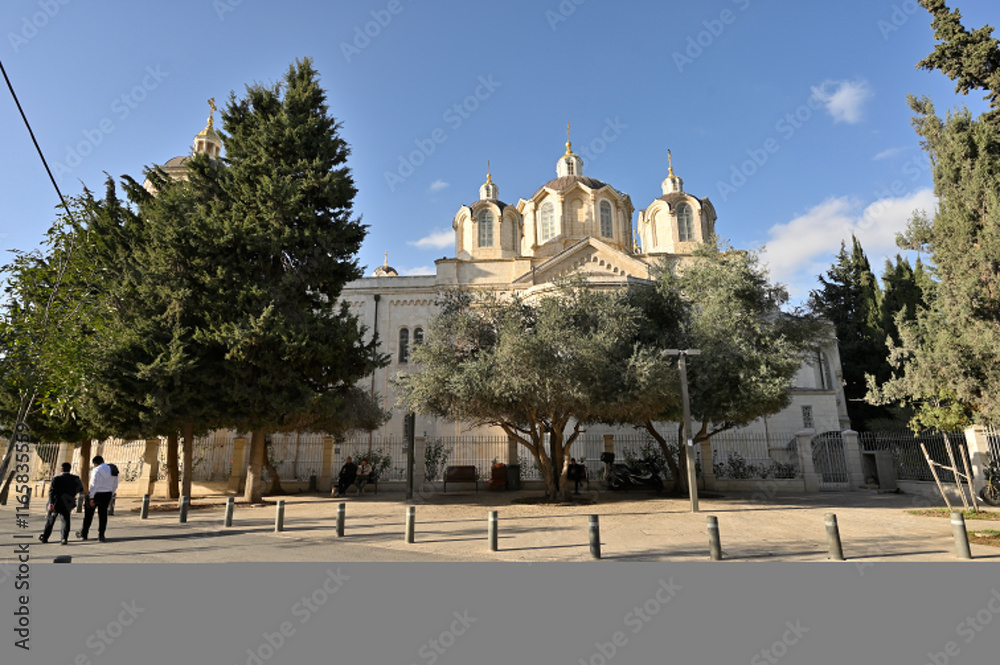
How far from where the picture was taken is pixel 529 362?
14.5 m

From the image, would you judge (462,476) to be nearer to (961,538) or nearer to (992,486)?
(961,538)

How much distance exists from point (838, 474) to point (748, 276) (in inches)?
395

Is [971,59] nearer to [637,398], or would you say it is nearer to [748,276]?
[748,276]

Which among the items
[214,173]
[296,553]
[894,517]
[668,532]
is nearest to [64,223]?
[296,553]

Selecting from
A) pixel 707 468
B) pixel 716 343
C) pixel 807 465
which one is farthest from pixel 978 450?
pixel 707 468

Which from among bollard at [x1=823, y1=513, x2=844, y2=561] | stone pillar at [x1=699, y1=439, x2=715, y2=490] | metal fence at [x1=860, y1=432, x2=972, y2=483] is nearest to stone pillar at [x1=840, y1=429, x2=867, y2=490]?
metal fence at [x1=860, y1=432, x2=972, y2=483]

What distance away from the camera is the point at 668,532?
1126cm

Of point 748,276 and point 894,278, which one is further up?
point 894,278

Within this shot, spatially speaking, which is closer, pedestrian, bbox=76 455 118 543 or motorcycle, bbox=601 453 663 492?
pedestrian, bbox=76 455 118 543

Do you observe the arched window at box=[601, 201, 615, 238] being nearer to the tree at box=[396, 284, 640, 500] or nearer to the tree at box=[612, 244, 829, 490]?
the tree at box=[612, 244, 829, 490]

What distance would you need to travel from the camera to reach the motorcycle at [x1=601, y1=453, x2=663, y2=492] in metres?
20.1

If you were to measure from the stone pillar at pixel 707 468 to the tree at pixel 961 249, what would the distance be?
6819 millimetres

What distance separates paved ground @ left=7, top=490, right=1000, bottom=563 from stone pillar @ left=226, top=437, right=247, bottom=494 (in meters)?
2.15

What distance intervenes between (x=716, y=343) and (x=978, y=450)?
7097mm
